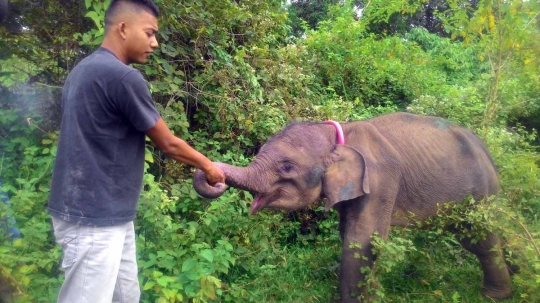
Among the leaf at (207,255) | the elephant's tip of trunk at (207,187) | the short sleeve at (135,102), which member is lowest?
the leaf at (207,255)

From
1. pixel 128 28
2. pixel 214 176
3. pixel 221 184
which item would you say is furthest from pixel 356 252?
pixel 128 28

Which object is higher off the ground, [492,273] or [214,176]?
[214,176]

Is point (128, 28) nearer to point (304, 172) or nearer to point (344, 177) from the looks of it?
point (304, 172)

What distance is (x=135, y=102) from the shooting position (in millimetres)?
2721

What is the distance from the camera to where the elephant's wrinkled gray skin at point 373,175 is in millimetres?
4383

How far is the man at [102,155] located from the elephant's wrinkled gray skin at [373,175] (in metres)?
1.19

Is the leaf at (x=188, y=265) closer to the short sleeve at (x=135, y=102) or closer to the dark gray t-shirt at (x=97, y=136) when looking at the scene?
the dark gray t-shirt at (x=97, y=136)

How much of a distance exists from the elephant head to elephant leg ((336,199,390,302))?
0.21 m

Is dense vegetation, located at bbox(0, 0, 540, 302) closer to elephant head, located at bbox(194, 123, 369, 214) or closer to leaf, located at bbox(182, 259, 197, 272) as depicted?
leaf, located at bbox(182, 259, 197, 272)

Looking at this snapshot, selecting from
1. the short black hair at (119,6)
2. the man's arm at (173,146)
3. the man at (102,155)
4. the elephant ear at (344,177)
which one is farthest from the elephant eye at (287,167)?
the short black hair at (119,6)

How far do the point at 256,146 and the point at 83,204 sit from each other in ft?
11.6

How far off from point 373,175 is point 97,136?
2.37 meters

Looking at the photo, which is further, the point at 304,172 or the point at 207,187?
the point at 304,172

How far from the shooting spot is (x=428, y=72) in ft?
32.3
